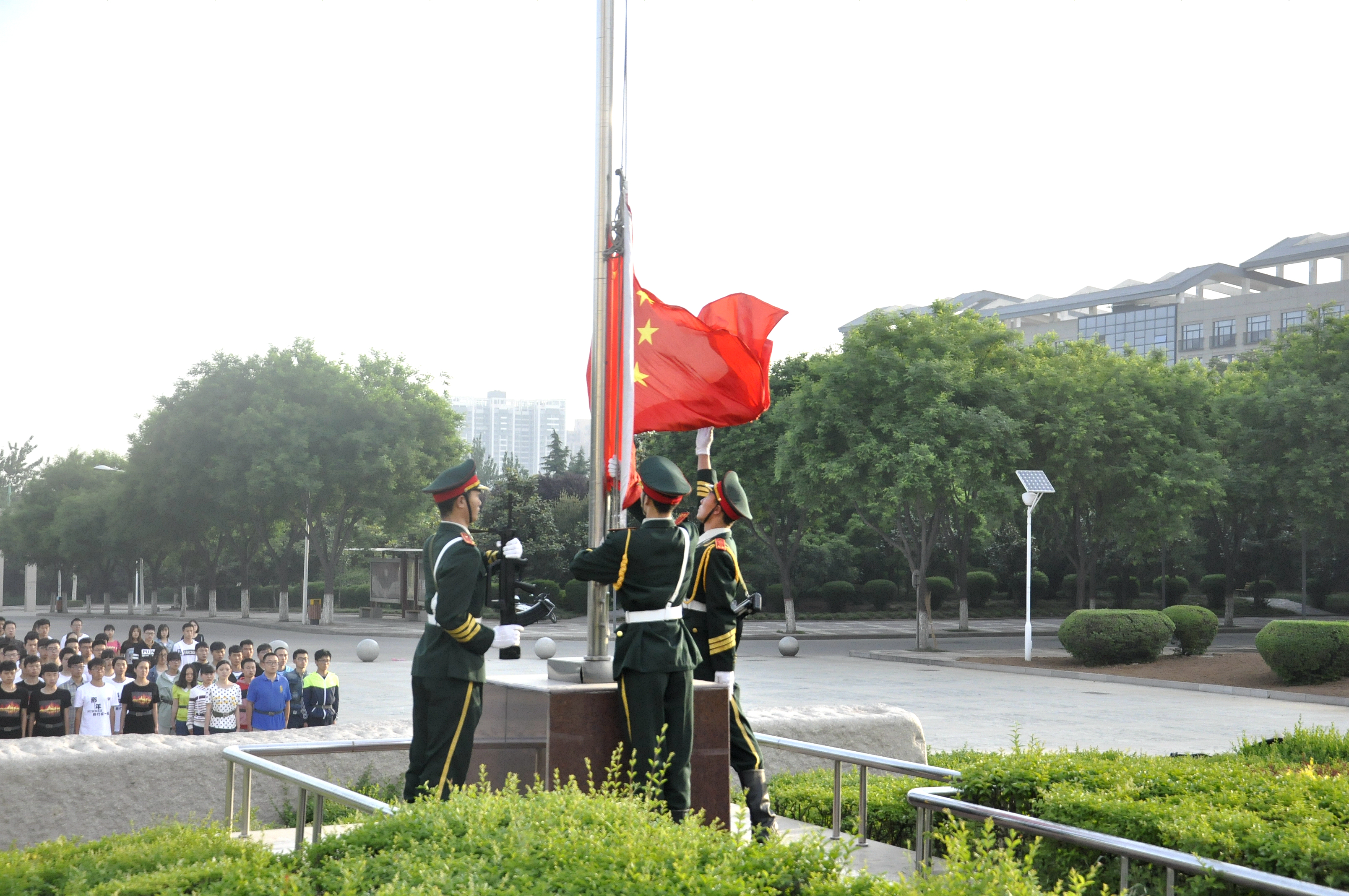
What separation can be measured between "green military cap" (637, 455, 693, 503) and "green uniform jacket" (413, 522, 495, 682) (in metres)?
0.92

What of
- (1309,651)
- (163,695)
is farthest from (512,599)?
(1309,651)

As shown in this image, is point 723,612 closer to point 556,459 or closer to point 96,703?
point 96,703

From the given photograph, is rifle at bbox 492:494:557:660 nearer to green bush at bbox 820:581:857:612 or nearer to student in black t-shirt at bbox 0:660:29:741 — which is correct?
student in black t-shirt at bbox 0:660:29:741

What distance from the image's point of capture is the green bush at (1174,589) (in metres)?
48.4

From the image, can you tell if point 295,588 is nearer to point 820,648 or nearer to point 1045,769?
point 820,648

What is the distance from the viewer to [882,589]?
4697 centimetres

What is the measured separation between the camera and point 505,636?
19.3 feet

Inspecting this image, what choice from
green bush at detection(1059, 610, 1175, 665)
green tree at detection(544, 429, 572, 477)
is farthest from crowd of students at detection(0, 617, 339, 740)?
green tree at detection(544, 429, 572, 477)

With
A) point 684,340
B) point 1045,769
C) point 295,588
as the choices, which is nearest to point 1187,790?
point 1045,769

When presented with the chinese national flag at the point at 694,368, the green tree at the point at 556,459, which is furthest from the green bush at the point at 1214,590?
the chinese national flag at the point at 694,368

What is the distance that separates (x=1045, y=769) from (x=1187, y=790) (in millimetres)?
692

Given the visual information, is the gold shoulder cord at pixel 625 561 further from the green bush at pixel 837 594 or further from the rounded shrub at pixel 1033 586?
the rounded shrub at pixel 1033 586

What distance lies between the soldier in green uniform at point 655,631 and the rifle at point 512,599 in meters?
0.31

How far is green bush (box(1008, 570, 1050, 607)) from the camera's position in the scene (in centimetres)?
4850
